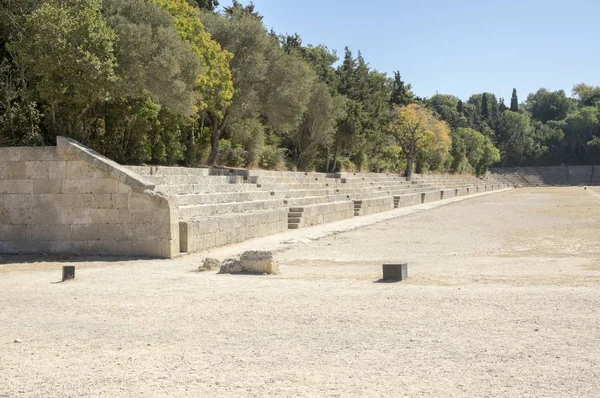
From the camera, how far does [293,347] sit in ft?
17.7

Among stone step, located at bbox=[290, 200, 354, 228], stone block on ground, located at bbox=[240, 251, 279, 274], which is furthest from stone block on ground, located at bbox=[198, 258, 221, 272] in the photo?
stone step, located at bbox=[290, 200, 354, 228]

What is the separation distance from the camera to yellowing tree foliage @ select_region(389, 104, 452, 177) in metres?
61.0

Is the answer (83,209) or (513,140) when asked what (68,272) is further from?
(513,140)

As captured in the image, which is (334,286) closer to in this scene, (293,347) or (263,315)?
(263,315)

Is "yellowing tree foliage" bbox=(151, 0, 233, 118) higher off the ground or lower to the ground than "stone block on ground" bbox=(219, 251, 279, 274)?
higher

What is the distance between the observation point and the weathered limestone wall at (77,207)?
41.9ft

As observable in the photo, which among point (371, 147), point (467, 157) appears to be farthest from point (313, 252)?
point (467, 157)

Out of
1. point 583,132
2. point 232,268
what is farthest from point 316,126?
point 583,132

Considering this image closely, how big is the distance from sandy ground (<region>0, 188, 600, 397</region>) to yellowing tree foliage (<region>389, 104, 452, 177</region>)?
50.6m

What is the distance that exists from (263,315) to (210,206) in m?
9.59

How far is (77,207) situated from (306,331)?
8.56 m

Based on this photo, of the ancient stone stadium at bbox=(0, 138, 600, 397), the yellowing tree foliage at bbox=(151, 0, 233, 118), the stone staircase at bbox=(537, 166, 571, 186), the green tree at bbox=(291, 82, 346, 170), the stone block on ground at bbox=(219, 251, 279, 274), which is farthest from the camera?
the stone staircase at bbox=(537, 166, 571, 186)

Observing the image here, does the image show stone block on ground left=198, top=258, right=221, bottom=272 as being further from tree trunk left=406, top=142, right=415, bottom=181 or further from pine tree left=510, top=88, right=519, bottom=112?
pine tree left=510, top=88, right=519, bottom=112

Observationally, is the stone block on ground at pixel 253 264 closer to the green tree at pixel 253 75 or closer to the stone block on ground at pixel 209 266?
the stone block on ground at pixel 209 266
